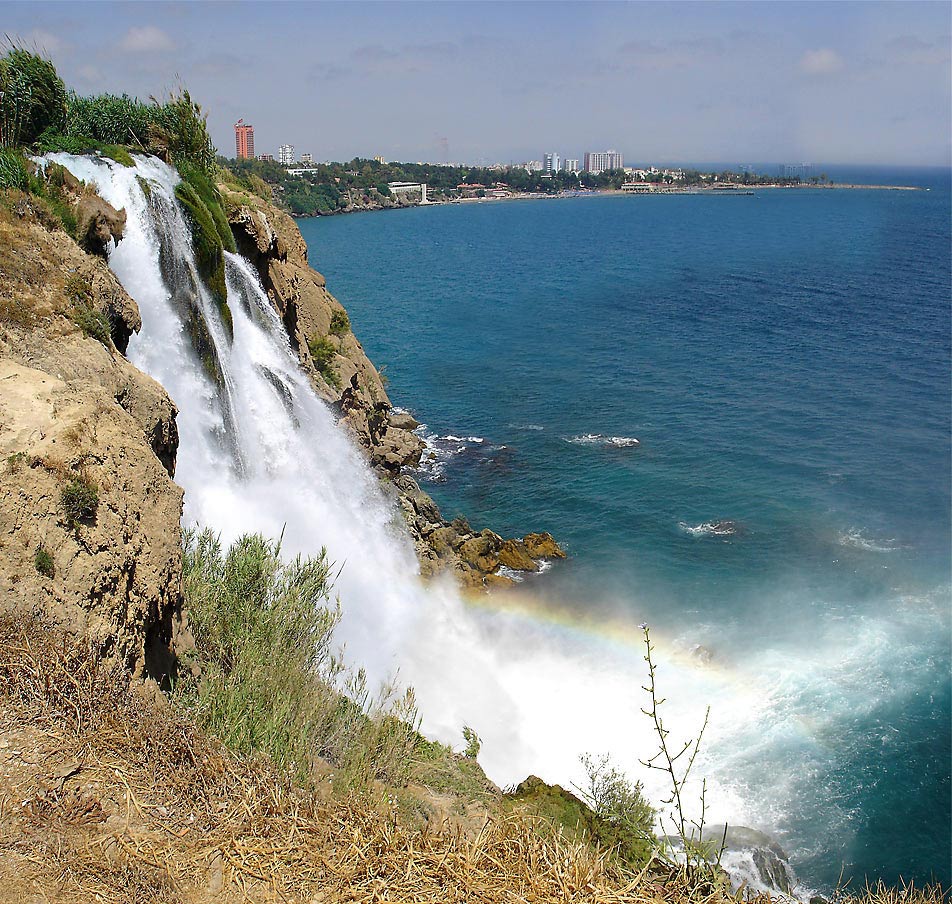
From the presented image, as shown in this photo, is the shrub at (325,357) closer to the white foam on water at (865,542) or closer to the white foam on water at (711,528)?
the white foam on water at (711,528)

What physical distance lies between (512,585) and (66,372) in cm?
1808

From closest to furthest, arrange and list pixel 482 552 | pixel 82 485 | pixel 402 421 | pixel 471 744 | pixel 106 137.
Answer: pixel 82 485, pixel 471 744, pixel 106 137, pixel 482 552, pixel 402 421

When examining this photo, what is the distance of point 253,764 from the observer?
695 cm

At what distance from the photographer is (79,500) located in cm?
916

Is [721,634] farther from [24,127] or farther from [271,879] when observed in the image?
[24,127]

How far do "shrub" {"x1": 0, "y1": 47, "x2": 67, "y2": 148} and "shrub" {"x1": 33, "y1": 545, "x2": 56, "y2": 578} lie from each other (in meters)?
13.4

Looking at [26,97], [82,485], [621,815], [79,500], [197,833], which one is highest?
[26,97]

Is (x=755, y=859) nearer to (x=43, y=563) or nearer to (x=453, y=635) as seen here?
(x=453, y=635)

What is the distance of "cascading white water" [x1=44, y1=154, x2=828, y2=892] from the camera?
17078 mm

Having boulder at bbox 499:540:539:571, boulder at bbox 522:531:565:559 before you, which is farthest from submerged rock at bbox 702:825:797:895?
boulder at bbox 522:531:565:559

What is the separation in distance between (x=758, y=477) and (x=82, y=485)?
99.6 ft

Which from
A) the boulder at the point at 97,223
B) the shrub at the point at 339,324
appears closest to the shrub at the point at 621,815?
the boulder at the point at 97,223

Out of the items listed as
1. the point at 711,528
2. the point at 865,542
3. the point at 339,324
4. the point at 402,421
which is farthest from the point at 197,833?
the point at 402,421

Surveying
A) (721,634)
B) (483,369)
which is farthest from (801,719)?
(483,369)
